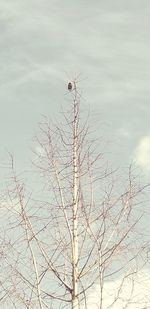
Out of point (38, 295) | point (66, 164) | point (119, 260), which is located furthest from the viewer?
point (66, 164)

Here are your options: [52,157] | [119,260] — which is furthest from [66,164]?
[119,260]

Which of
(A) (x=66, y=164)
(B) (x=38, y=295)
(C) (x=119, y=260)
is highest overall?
(A) (x=66, y=164)

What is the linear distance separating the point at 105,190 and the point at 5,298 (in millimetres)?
2149

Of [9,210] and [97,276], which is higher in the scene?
[9,210]

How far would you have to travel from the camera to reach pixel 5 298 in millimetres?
7965

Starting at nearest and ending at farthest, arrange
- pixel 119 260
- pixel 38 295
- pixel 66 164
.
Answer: pixel 38 295
pixel 119 260
pixel 66 164

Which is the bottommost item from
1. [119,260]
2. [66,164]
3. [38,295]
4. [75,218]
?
[38,295]

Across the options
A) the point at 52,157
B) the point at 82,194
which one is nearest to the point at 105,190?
the point at 82,194

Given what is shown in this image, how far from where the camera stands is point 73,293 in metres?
7.59

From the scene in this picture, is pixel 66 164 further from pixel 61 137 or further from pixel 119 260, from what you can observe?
pixel 119 260

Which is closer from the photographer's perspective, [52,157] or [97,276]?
[97,276]

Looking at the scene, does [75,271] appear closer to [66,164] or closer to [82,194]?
[82,194]

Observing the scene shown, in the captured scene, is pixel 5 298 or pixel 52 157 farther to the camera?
pixel 52 157

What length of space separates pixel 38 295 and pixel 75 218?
1.25m
